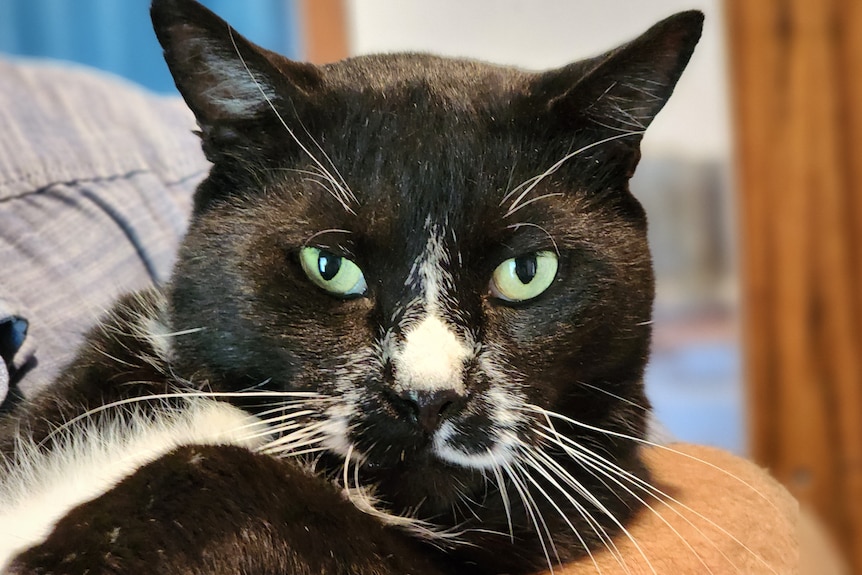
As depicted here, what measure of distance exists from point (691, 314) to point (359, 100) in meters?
1.96

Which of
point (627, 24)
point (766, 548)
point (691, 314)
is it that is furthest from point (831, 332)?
point (766, 548)

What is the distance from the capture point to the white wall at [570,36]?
2.26 m

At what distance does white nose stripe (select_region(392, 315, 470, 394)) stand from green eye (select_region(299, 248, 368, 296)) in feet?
0.25

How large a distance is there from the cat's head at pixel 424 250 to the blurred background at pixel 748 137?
4.89 feet

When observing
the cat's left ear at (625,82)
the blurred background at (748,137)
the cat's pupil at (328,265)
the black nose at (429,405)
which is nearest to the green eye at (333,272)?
the cat's pupil at (328,265)

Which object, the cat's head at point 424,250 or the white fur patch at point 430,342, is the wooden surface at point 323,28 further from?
the white fur patch at point 430,342

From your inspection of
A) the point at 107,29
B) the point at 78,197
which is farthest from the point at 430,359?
the point at 107,29

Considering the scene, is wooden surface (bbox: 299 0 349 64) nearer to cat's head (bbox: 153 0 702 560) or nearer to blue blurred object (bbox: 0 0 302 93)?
blue blurred object (bbox: 0 0 302 93)

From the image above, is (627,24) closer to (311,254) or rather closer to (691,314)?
(691,314)

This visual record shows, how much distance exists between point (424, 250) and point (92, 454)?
383 millimetres

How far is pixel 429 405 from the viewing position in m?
0.64

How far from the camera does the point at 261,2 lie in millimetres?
2268

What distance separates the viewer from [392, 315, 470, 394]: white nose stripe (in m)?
0.64

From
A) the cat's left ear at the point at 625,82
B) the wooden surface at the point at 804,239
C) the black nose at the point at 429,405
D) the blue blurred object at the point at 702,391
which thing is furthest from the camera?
the blue blurred object at the point at 702,391
